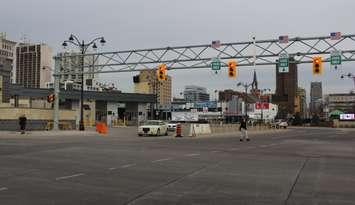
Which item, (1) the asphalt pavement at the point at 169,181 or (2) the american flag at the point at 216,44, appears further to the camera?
(2) the american flag at the point at 216,44

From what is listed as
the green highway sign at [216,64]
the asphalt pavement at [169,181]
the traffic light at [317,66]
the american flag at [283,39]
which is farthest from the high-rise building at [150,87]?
Result: the asphalt pavement at [169,181]

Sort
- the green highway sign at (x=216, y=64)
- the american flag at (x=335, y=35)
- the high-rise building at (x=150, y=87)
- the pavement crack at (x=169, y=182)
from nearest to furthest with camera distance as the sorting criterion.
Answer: the pavement crack at (x=169, y=182) < the american flag at (x=335, y=35) < the green highway sign at (x=216, y=64) < the high-rise building at (x=150, y=87)

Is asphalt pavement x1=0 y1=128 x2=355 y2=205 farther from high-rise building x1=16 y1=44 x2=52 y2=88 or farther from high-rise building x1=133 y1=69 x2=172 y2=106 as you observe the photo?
high-rise building x1=133 y1=69 x2=172 y2=106

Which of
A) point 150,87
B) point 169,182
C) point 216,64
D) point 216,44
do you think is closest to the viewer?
point 169,182

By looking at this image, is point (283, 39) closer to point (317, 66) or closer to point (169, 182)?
point (317, 66)

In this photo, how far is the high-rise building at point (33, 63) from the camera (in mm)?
93625

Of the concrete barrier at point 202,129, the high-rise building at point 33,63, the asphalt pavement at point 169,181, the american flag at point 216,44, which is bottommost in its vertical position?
the asphalt pavement at point 169,181

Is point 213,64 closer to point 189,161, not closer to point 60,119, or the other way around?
point 60,119

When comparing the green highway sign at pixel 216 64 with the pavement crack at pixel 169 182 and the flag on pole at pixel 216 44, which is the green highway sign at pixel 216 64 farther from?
the pavement crack at pixel 169 182

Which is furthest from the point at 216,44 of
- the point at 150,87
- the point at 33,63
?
the point at 150,87

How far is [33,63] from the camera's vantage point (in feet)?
331

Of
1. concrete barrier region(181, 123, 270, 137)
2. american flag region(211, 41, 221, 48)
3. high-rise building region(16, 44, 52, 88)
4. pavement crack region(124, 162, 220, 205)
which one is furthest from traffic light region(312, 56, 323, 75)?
high-rise building region(16, 44, 52, 88)

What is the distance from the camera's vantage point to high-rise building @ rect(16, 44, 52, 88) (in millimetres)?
93625

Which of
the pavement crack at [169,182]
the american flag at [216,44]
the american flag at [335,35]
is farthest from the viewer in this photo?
the american flag at [216,44]
